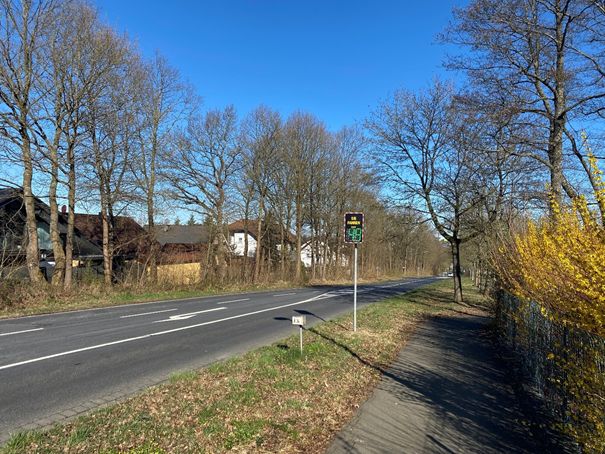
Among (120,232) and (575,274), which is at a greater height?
(120,232)

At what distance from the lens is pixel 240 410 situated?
5512mm

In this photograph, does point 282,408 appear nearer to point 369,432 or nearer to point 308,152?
point 369,432

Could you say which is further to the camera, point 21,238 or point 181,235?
point 181,235

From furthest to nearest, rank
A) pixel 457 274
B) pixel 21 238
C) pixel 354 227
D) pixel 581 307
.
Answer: pixel 457 274 < pixel 21 238 < pixel 354 227 < pixel 581 307

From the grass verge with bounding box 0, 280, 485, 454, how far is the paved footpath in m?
0.34

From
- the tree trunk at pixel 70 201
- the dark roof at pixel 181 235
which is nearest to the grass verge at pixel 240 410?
the tree trunk at pixel 70 201

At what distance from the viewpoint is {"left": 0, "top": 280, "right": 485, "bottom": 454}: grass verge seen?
4480 mm

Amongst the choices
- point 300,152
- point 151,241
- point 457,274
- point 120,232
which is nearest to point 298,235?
point 300,152

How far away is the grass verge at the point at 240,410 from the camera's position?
176 inches

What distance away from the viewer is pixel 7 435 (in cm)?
469

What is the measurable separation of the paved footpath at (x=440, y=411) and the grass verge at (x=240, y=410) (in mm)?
336

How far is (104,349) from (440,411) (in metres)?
7.09

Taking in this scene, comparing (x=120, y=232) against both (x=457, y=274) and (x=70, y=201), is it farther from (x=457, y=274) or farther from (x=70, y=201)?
(x=457, y=274)

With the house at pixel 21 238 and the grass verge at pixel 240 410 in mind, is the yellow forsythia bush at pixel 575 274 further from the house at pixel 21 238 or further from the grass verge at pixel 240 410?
the house at pixel 21 238
